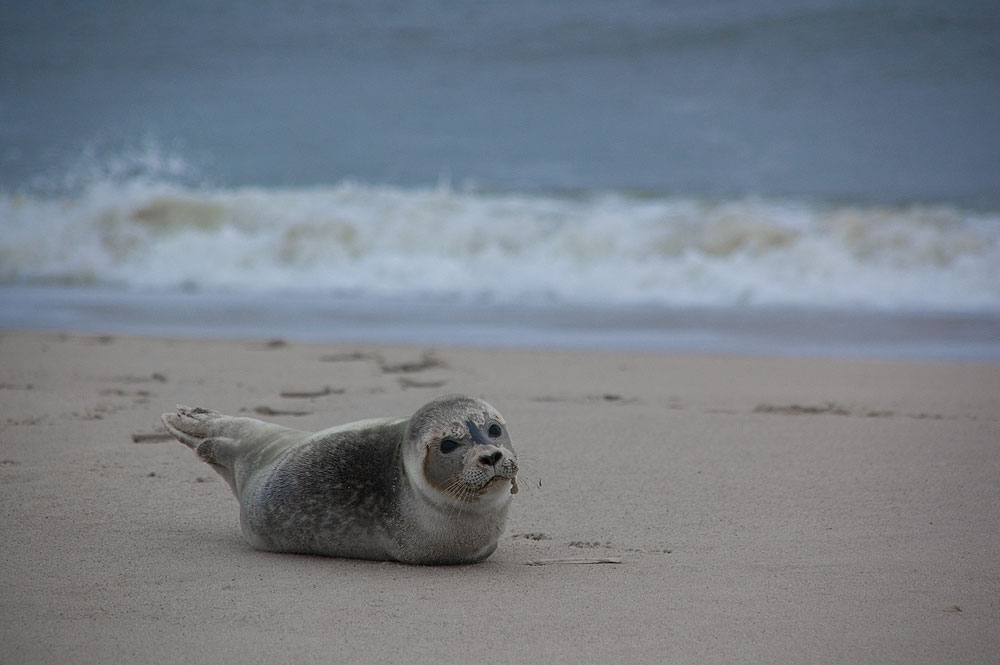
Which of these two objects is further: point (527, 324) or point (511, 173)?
point (511, 173)

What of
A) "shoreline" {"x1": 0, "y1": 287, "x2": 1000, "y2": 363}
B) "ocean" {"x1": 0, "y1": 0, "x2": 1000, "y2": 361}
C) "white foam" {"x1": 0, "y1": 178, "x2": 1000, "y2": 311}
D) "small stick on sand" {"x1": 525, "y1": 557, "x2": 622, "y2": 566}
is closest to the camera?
"small stick on sand" {"x1": 525, "y1": 557, "x2": 622, "y2": 566}

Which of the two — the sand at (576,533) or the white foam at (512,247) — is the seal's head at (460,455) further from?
the white foam at (512,247)

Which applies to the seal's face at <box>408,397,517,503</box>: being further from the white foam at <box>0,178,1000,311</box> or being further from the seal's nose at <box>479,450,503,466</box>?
the white foam at <box>0,178,1000,311</box>

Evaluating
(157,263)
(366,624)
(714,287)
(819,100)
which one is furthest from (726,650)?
(819,100)

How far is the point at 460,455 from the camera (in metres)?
3.04

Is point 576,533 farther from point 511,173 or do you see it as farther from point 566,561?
point 511,173

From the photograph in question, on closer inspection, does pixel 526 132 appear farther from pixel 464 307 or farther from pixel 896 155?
pixel 464 307

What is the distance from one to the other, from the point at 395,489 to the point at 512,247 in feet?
33.2

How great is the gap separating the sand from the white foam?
16.4 feet

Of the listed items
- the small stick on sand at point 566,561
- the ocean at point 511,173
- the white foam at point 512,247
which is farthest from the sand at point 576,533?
the white foam at point 512,247

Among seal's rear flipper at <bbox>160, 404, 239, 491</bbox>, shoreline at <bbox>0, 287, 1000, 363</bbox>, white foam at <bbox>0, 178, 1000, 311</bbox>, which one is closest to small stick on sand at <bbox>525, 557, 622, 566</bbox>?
seal's rear flipper at <bbox>160, 404, 239, 491</bbox>

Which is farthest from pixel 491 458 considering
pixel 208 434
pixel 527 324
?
pixel 527 324

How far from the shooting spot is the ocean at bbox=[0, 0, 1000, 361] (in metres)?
10.4

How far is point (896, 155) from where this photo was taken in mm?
17516
